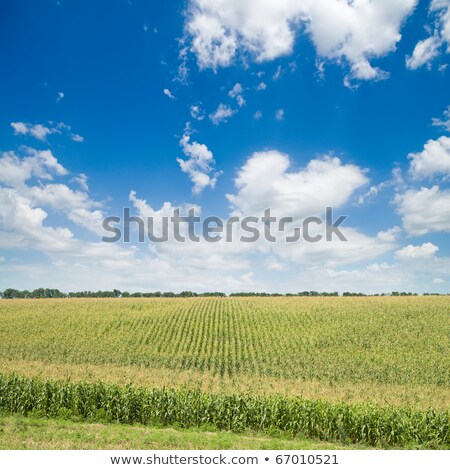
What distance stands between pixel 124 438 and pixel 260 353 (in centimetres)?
2729

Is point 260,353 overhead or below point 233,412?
below

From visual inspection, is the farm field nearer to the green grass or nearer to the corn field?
the corn field

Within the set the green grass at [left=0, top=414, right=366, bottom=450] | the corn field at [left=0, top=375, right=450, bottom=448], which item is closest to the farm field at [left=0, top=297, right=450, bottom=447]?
the corn field at [left=0, top=375, right=450, bottom=448]

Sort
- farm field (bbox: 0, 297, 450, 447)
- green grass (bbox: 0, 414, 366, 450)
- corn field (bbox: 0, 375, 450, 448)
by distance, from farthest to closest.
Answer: farm field (bbox: 0, 297, 450, 447)
corn field (bbox: 0, 375, 450, 448)
green grass (bbox: 0, 414, 366, 450)

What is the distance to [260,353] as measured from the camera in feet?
124

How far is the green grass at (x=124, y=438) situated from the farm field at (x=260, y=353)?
1568mm

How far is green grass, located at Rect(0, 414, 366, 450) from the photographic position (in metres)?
11.6

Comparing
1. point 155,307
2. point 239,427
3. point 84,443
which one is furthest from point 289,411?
point 155,307

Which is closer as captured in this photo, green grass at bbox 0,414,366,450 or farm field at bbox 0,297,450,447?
green grass at bbox 0,414,366,450

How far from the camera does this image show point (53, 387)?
1703cm

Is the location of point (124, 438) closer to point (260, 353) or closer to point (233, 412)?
point (233, 412)

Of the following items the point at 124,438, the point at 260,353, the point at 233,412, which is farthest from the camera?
the point at 260,353

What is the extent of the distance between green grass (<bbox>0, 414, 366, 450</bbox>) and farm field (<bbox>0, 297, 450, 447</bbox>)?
1.57 m

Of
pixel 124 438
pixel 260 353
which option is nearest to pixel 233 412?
pixel 124 438
